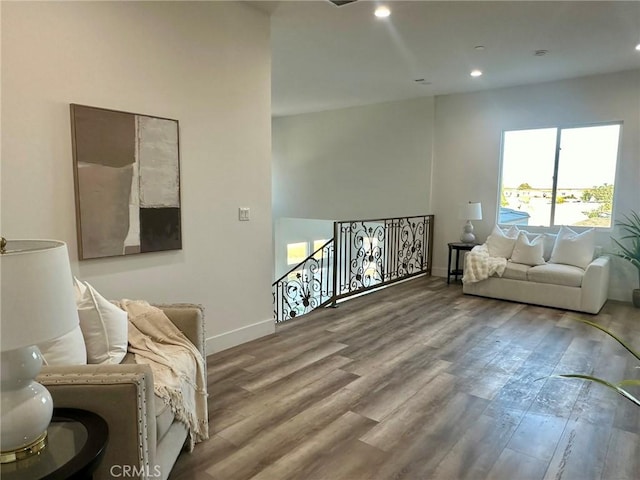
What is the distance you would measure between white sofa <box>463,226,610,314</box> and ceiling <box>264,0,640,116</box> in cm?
241

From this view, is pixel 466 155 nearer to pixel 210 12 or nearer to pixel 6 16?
pixel 210 12

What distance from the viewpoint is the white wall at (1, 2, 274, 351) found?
2.28m

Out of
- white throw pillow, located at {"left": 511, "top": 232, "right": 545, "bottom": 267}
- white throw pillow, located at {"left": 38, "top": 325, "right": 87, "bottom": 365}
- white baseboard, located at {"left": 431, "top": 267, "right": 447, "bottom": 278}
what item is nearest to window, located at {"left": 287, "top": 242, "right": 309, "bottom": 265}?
white baseboard, located at {"left": 431, "top": 267, "right": 447, "bottom": 278}

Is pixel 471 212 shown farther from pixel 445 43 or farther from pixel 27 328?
pixel 27 328

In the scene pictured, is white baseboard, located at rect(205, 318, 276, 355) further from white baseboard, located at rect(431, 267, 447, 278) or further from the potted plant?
the potted plant

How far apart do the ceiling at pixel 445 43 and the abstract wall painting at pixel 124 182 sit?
1.63 metres

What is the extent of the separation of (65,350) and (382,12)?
136 inches

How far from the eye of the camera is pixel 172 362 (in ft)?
6.79

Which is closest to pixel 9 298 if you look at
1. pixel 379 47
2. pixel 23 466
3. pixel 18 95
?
pixel 23 466

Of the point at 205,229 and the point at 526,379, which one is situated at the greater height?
the point at 205,229

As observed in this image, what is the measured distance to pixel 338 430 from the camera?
2.32m

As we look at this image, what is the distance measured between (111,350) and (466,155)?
6001 millimetres

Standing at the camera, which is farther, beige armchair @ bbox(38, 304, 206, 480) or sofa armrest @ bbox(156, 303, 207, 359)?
sofa armrest @ bbox(156, 303, 207, 359)

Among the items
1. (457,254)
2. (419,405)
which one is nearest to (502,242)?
(457,254)
